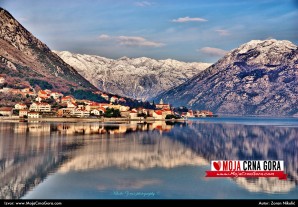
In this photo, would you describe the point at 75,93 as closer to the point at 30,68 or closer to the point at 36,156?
the point at 30,68

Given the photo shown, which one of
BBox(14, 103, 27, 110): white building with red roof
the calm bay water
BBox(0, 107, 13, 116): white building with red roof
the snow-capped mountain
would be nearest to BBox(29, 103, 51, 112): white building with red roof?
BBox(14, 103, 27, 110): white building with red roof

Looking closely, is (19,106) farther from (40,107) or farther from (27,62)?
(27,62)

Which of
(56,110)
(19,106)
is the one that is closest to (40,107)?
(19,106)

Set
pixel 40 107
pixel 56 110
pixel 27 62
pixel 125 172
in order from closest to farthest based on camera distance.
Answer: pixel 125 172, pixel 40 107, pixel 56 110, pixel 27 62

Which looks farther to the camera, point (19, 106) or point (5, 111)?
point (19, 106)

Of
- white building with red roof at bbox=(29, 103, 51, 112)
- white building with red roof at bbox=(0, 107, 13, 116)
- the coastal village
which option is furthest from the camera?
white building with red roof at bbox=(29, 103, 51, 112)

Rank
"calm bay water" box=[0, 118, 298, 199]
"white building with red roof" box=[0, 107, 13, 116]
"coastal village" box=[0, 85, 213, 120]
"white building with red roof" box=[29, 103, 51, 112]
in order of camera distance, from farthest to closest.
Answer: "white building with red roof" box=[29, 103, 51, 112] → "coastal village" box=[0, 85, 213, 120] → "white building with red roof" box=[0, 107, 13, 116] → "calm bay water" box=[0, 118, 298, 199]

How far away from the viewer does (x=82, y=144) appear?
38.1m

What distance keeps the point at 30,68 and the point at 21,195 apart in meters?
130

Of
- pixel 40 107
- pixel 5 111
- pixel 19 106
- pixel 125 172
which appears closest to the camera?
pixel 125 172

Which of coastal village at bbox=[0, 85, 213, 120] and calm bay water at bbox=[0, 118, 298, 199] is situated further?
coastal village at bbox=[0, 85, 213, 120]

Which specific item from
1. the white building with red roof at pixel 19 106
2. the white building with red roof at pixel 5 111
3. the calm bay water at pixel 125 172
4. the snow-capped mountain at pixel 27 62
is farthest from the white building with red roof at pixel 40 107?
the calm bay water at pixel 125 172

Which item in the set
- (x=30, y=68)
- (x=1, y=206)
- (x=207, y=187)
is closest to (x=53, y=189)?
(x=1, y=206)

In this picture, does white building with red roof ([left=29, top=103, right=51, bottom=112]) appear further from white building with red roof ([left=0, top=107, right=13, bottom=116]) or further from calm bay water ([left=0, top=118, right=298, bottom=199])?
calm bay water ([left=0, top=118, right=298, bottom=199])
